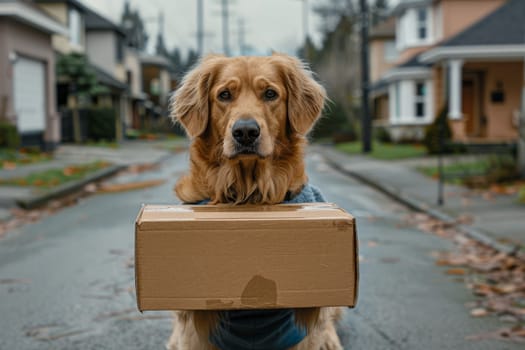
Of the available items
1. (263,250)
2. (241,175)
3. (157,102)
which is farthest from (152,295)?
(157,102)

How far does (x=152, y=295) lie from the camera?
2898mm

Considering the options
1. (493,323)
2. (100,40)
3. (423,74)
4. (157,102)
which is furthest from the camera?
(157,102)

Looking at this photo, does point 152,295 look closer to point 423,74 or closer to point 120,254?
point 120,254

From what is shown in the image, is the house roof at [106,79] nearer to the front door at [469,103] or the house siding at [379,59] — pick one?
the house siding at [379,59]

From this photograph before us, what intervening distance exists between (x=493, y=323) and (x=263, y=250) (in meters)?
2.88

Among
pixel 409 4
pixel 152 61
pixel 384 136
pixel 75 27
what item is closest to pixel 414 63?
pixel 409 4

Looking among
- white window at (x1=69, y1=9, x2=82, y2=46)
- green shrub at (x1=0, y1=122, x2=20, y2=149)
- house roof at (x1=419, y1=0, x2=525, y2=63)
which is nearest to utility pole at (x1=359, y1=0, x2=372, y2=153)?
house roof at (x1=419, y1=0, x2=525, y2=63)

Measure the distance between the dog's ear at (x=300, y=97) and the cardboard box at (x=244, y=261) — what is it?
948 millimetres

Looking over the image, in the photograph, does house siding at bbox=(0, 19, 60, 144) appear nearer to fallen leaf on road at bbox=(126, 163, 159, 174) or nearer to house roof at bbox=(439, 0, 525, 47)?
fallen leaf on road at bbox=(126, 163, 159, 174)

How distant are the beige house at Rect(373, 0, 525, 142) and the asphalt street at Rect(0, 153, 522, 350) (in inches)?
733

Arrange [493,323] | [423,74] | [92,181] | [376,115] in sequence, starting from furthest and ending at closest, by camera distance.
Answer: [376,115] → [423,74] → [92,181] → [493,323]

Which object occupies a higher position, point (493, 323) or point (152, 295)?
point (152, 295)

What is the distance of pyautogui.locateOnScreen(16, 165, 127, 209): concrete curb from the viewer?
11.5 meters

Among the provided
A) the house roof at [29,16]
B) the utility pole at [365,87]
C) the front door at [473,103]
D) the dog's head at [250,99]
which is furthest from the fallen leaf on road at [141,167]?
the front door at [473,103]
